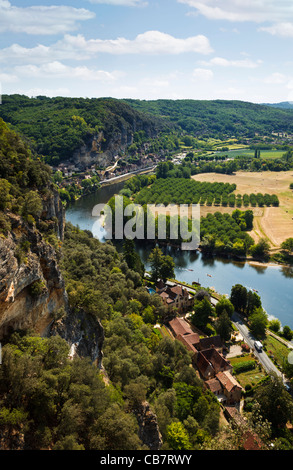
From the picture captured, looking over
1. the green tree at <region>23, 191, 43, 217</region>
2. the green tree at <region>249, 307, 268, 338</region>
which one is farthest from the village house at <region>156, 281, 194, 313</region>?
the green tree at <region>23, 191, 43, 217</region>

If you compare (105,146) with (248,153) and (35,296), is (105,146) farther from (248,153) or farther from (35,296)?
(35,296)

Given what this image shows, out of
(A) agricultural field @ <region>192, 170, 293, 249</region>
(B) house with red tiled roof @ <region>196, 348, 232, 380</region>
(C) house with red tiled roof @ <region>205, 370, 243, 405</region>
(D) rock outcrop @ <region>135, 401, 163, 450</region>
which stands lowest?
(C) house with red tiled roof @ <region>205, 370, 243, 405</region>

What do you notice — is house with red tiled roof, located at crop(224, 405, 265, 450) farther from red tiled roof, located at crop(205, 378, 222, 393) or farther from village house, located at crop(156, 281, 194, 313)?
village house, located at crop(156, 281, 194, 313)

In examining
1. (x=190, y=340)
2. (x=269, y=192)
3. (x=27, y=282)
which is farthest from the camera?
(x=269, y=192)

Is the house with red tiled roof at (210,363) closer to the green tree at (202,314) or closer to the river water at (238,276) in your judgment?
the green tree at (202,314)

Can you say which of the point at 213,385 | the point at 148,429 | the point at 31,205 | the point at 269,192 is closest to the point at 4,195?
the point at 31,205
